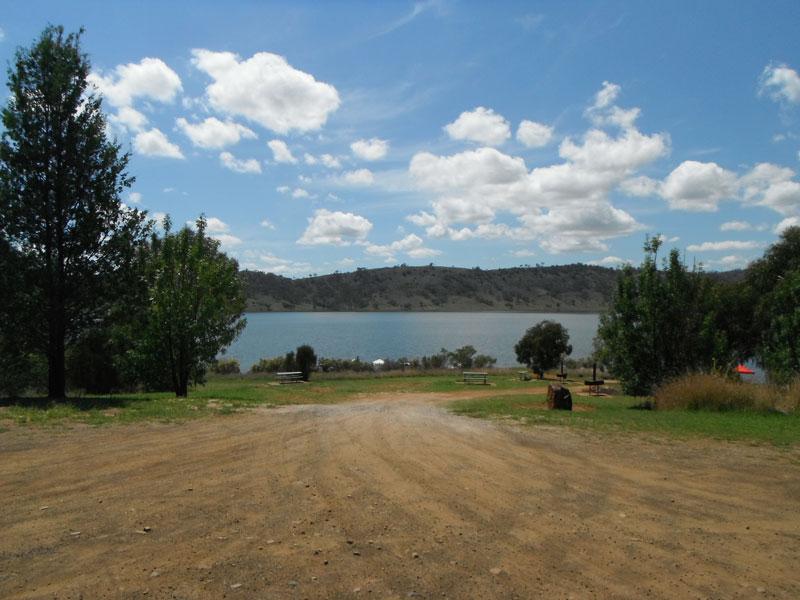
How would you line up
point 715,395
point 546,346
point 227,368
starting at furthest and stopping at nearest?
point 227,368
point 546,346
point 715,395

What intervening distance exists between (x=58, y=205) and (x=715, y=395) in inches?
725

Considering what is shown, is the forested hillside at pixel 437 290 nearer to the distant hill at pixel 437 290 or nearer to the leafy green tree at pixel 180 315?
the distant hill at pixel 437 290

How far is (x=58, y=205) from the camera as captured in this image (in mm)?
16703

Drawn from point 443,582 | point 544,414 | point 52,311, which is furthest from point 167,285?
point 443,582

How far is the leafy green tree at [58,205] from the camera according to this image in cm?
1614

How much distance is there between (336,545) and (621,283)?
58.6ft

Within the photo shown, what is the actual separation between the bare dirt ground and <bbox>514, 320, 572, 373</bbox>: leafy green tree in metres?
31.5

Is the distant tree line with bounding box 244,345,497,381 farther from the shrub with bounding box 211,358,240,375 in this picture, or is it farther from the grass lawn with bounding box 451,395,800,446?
the grass lawn with bounding box 451,395,800,446

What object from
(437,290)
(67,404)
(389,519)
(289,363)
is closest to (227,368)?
(289,363)

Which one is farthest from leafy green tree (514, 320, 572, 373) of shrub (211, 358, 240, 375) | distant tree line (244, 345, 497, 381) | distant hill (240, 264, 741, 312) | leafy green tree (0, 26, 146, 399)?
distant hill (240, 264, 741, 312)

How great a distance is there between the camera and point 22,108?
16141 millimetres

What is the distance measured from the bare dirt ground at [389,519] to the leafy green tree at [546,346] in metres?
31.5

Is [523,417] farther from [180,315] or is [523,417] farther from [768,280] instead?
[768,280]

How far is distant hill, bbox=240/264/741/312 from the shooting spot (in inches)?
6555
